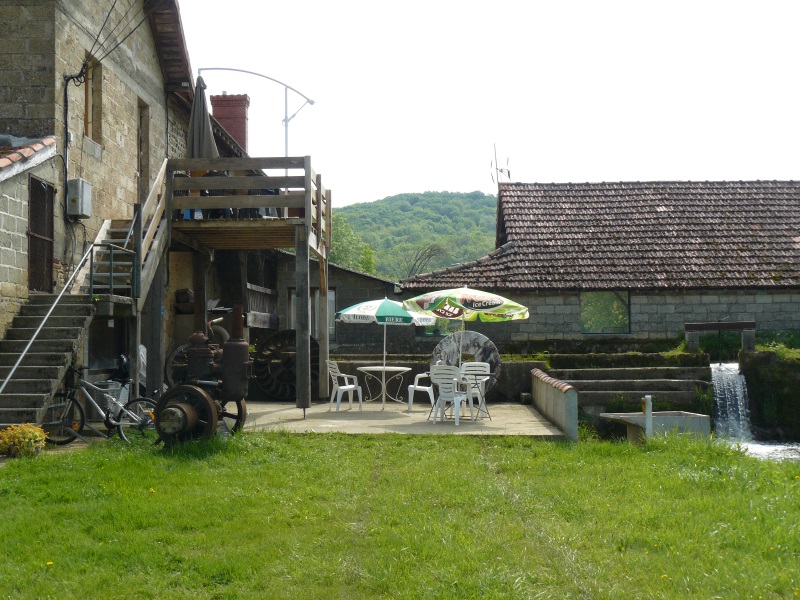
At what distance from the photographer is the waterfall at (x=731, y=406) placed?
658 inches

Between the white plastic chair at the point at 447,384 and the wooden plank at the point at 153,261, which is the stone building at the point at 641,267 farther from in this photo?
the wooden plank at the point at 153,261

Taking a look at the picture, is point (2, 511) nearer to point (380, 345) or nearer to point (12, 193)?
point (12, 193)

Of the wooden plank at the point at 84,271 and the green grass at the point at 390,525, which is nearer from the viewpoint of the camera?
the green grass at the point at 390,525

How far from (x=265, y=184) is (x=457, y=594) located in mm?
9930

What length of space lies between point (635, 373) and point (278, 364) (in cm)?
699

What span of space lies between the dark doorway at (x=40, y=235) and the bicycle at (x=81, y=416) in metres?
1.80

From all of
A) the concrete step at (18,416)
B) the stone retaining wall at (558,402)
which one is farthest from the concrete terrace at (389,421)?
the concrete step at (18,416)

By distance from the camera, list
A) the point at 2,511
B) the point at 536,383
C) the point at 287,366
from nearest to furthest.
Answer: the point at 2,511 → the point at 536,383 → the point at 287,366

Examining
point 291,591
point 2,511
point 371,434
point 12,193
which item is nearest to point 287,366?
point 371,434

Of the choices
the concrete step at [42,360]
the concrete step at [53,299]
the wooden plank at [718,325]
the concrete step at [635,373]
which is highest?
the concrete step at [53,299]

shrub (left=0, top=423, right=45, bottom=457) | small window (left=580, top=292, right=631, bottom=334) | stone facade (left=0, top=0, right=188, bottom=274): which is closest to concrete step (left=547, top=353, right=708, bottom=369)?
stone facade (left=0, top=0, right=188, bottom=274)

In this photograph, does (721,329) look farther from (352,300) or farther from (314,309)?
(314,309)

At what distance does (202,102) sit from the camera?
634 inches

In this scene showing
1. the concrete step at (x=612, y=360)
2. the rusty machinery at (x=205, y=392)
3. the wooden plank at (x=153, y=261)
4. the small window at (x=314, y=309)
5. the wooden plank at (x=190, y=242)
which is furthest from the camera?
the small window at (x=314, y=309)
